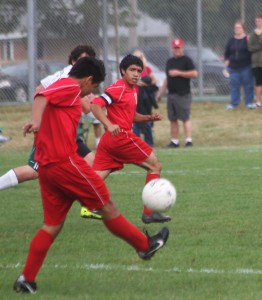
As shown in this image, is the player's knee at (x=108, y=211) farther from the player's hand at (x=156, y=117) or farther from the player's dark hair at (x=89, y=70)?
the player's hand at (x=156, y=117)

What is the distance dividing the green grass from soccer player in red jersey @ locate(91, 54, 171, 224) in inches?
22.3

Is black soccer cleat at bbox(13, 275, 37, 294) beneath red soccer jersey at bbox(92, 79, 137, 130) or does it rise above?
beneath

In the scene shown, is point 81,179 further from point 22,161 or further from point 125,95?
point 22,161

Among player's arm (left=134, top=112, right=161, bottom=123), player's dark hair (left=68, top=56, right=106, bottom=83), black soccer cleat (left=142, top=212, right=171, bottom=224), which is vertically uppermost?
player's dark hair (left=68, top=56, right=106, bottom=83)

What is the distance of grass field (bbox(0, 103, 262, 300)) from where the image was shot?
22.0 ft

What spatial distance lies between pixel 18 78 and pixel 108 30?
8.59 feet

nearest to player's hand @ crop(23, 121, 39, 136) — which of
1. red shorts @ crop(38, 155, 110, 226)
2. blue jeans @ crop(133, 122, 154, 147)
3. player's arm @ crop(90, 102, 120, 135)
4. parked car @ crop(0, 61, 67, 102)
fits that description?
red shorts @ crop(38, 155, 110, 226)

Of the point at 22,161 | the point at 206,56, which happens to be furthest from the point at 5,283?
the point at 206,56

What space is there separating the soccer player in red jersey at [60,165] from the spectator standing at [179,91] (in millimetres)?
11560

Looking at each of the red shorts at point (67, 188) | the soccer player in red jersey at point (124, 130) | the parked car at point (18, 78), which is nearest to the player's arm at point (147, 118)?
the soccer player in red jersey at point (124, 130)

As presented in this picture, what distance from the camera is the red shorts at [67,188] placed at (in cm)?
671

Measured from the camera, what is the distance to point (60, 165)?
671 centimetres

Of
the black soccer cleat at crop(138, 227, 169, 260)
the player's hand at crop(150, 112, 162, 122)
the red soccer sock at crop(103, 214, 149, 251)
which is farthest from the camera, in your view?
the player's hand at crop(150, 112, 162, 122)

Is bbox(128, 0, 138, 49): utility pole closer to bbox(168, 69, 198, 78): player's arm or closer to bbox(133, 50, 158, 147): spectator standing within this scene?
bbox(133, 50, 158, 147): spectator standing
